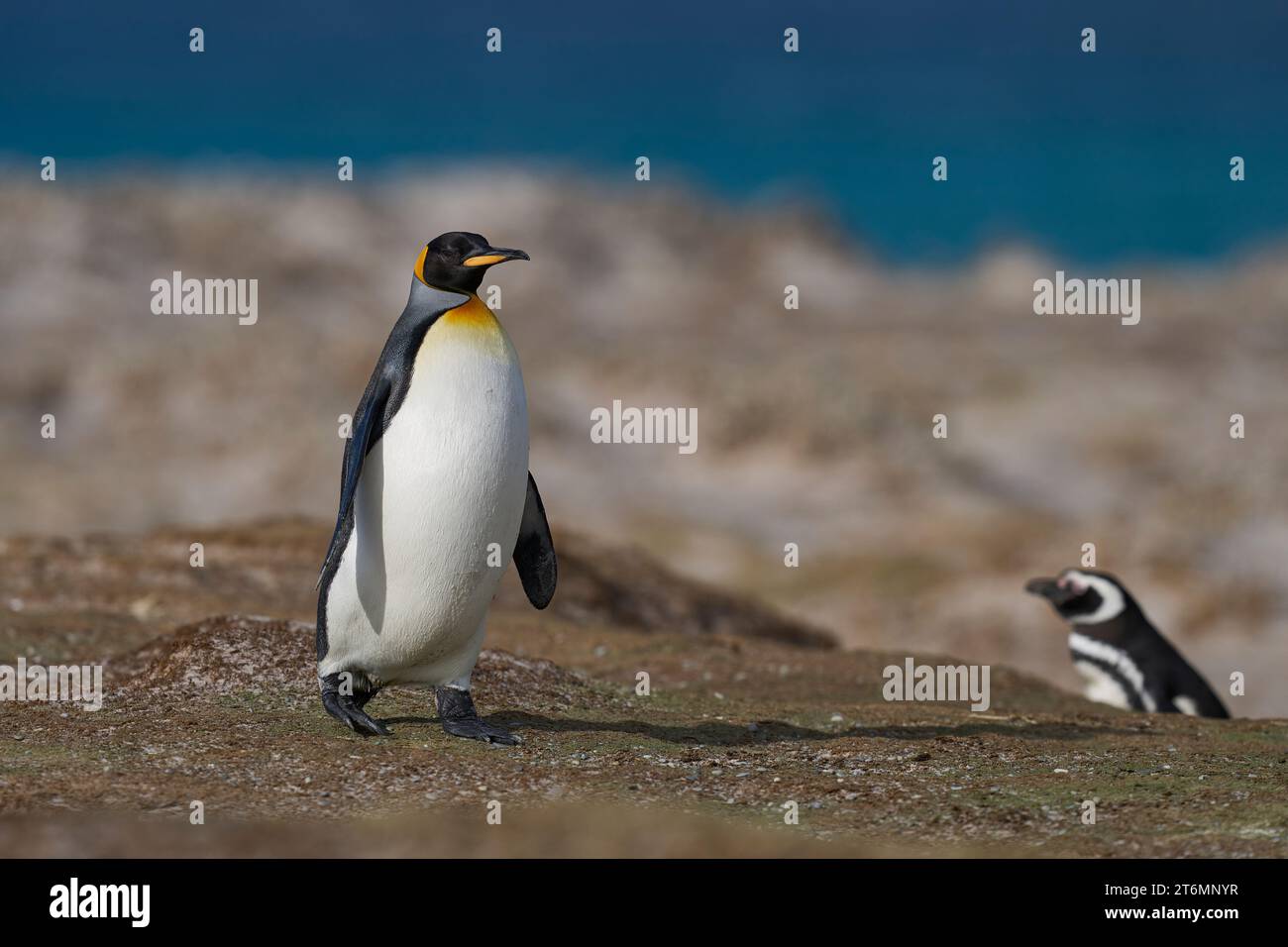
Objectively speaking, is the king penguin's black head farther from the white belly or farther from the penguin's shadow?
the penguin's shadow

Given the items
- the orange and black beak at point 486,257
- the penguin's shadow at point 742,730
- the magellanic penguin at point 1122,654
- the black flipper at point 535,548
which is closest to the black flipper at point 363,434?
the orange and black beak at point 486,257

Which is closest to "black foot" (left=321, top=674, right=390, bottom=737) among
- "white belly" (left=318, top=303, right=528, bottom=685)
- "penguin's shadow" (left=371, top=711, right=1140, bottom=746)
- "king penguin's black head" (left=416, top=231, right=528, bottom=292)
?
"white belly" (left=318, top=303, right=528, bottom=685)

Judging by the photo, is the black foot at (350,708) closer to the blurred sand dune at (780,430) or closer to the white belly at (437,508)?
the white belly at (437,508)

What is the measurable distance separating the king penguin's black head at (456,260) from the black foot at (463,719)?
218cm

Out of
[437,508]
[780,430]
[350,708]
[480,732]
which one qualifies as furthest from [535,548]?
[780,430]

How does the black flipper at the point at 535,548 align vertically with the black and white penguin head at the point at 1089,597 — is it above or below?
above

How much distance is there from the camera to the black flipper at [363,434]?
7547mm

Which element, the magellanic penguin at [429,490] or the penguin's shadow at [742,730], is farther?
the penguin's shadow at [742,730]

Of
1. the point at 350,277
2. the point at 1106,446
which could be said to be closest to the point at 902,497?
the point at 1106,446

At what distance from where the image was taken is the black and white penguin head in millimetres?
14086

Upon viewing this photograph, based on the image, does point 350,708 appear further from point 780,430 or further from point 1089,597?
point 780,430

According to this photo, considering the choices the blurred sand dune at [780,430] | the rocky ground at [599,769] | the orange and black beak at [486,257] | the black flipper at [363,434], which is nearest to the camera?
the rocky ground at [599,769]

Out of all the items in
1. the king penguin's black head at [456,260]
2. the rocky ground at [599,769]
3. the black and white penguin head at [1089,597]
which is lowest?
the rocky ground at [599,769]

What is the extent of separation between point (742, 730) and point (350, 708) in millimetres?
2273
